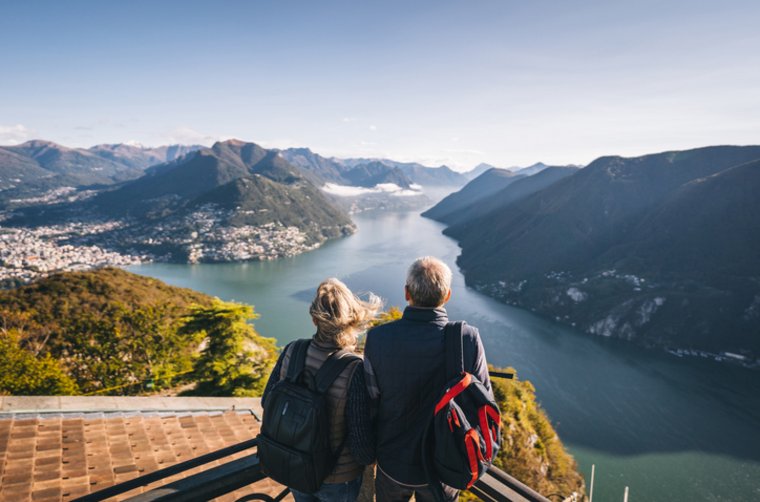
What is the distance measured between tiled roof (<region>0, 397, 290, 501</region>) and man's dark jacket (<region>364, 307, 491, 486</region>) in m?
2.31

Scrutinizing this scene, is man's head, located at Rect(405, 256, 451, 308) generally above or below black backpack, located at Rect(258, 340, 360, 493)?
above

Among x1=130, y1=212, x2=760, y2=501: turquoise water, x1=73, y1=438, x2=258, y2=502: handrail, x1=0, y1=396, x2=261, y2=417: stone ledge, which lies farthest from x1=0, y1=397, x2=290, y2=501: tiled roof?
x1=130, y1=212, x2=760, y2=501: turquoise water

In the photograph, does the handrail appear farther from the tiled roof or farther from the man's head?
the tiled roof

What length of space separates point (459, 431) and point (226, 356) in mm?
14291

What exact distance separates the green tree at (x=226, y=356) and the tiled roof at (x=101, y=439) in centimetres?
876

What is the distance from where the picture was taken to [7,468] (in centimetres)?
348

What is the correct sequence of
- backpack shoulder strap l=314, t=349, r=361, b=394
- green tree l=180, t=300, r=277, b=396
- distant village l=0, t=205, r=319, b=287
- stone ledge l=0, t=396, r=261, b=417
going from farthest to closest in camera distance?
distant village l=0, t=205, r=319, b=287 < green tree l=180, t=300, r=277, b=396 < stone ledge l=0, t=396, r=261, b=417 < backpack shoulder strap l=314, t=349, r=361, b=394

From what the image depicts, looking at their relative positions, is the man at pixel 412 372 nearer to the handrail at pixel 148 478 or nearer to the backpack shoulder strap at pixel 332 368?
the backpack shoulder strap at pixel 332 368

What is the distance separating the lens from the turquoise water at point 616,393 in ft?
97.4

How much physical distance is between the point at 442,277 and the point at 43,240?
151855 millimetres

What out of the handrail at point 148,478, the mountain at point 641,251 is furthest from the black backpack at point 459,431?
the mountain at point 641,251

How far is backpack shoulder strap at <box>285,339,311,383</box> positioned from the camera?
1.89 meters

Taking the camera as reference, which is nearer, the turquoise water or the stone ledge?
the stone ledge

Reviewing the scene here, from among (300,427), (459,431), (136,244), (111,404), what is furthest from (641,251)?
(136,244)
